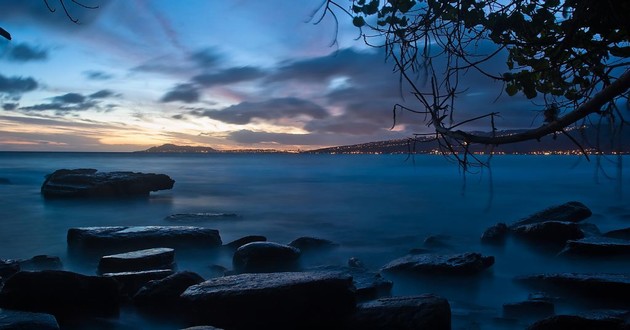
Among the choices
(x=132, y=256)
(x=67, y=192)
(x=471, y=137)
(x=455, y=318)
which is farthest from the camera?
(x=67, y=192)

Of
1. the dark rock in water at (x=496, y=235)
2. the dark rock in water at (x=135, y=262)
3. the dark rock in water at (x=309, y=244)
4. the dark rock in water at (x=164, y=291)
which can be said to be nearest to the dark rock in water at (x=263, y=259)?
the dark rock in water at (x=135, y=262)

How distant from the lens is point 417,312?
16.8ft

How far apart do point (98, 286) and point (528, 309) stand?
595cm

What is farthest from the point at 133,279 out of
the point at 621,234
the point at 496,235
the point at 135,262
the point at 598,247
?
the point at 621,234

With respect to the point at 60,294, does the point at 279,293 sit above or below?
above

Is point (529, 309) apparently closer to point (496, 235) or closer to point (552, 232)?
point (552, 232)

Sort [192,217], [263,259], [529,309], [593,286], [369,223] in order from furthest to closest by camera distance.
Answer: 1. [369,223]
2. [192,217]
3. [263,259]
4. [593,286]
5. [529,309]

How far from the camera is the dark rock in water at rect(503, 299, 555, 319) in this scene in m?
6.36

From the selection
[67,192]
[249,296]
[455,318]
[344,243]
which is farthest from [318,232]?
[67,192]

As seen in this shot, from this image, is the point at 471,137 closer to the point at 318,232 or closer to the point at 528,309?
the point at 528,309

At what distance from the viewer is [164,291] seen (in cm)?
627

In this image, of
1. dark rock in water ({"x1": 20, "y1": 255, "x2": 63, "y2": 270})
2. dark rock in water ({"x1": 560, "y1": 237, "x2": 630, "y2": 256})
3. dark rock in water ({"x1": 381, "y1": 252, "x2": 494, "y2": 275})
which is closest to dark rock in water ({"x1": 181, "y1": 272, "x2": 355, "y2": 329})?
dark rock in water ({"x1": 381, "y1": 252, "x2": 494, "y2": 275})

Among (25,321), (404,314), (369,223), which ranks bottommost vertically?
(369,223)

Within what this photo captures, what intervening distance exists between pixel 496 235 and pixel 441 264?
4.41 meters
